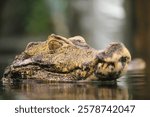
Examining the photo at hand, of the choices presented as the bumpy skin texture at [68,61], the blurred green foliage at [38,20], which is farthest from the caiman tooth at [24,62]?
the blurred green foliage at [38,20]

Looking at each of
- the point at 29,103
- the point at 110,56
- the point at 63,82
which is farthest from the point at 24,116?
the point at 110,56

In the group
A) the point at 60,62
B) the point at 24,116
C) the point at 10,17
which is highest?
the point at 10,17

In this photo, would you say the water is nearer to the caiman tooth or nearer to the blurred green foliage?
the caiman tooth

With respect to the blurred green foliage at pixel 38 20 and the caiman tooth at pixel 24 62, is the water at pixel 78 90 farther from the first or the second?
the blurred green foliage at pixel 38 20

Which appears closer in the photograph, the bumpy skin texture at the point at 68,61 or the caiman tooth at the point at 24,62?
the bumpy skin texture at the point at 68,61

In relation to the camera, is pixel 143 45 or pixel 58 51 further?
pixel 143 45

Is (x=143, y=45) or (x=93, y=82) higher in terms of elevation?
(x=143, y=45)

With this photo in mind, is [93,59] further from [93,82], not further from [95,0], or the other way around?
[95,0]
